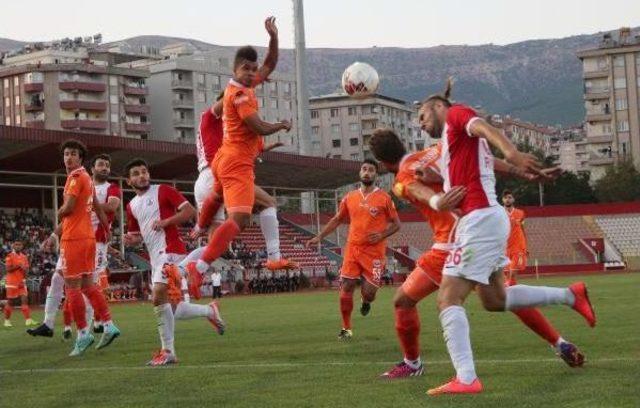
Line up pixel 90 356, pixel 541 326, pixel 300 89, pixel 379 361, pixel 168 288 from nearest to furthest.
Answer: pixel 541 326 → pixel 379 361 → pixel 168 288 → pixel 90 356 → pixel 300 89

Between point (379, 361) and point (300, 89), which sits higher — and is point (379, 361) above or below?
below

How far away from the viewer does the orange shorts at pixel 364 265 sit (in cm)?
1598

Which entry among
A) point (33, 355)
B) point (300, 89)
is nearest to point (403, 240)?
point (300, 89)

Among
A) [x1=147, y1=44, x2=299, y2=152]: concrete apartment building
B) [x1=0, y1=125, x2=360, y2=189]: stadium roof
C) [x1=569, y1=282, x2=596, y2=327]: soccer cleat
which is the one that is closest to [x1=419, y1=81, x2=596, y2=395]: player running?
[x1=569, y1=282, x2=596, y2=327]: soccer cleat

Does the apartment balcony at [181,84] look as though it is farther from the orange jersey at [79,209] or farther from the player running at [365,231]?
the orange jersey at [79,209]

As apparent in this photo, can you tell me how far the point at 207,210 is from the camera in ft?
41.2

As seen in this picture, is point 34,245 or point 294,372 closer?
point 294,372

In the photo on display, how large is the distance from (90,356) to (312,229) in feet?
178

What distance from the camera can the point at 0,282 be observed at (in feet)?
128

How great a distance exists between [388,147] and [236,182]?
9.78 feet

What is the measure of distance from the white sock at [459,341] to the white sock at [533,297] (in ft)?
2.43

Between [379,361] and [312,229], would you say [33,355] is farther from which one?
[312,229]

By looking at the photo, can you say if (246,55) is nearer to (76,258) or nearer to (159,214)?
(159,214)

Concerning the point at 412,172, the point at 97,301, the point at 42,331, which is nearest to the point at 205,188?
the point at 97,301
